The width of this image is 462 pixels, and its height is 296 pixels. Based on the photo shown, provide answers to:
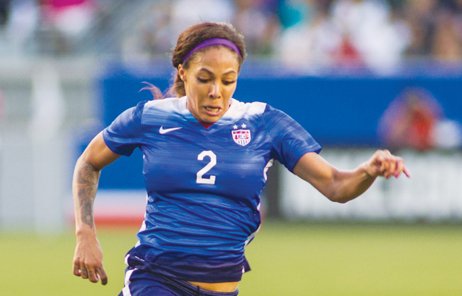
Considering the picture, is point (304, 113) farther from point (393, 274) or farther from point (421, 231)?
point (393, 274)

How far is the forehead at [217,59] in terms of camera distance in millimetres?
6172

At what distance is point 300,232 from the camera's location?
17594mm

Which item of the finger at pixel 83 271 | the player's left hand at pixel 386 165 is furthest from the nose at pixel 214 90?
the finger at pixel 83 271

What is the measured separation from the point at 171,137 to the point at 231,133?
0.29 metres

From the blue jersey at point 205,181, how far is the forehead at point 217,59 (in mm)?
279

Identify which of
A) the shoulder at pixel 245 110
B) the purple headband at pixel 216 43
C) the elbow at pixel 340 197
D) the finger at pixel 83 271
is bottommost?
the finger at pixel 83 271

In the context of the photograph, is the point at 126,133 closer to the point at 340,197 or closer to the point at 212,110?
the point at 212,110

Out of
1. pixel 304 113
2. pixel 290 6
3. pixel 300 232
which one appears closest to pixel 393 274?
pixel 300 232

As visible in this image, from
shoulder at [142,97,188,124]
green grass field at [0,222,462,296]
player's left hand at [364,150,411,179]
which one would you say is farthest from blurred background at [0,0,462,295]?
player's left hand at [364,150,411,179]

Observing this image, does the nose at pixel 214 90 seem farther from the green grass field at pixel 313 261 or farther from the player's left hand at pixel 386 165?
the green grass field at pixel 313 261

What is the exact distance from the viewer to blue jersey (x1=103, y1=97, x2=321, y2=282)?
618cm

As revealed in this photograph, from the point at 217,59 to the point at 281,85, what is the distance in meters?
12.6

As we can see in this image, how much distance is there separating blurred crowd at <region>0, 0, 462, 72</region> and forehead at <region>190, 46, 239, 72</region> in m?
12.7

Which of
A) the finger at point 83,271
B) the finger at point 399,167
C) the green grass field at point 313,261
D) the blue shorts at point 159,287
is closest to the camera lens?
the finger at point 399,167
